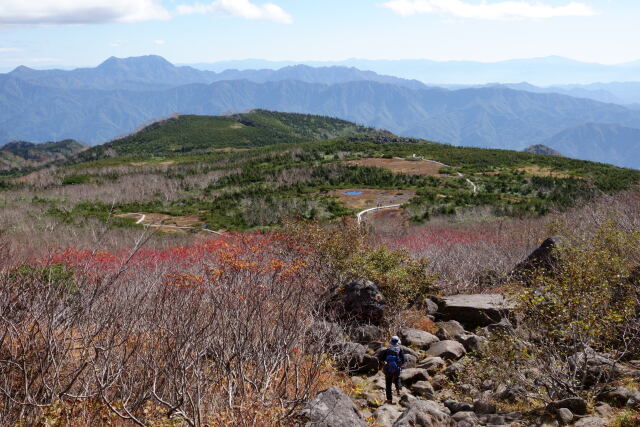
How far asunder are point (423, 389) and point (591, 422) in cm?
347

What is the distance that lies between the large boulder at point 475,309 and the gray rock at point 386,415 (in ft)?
16.6

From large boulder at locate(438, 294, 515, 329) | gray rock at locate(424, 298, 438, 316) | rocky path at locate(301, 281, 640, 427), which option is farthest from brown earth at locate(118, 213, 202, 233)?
rocky path at locate(301, 281, 640, 427)

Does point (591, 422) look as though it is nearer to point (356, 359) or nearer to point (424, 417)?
point (424, 417)

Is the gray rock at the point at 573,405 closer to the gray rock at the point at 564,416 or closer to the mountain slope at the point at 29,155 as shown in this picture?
the gray rock at the point at 564,416

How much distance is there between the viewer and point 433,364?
10.7 metres

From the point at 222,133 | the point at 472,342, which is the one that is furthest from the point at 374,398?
the point at 222,133

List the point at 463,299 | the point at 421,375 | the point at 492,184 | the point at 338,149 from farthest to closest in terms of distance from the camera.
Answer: the point at 338,149 → the point at 492,184 → the point at 463,299 → the point at 421,375

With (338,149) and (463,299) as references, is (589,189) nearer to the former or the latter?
(463,299)

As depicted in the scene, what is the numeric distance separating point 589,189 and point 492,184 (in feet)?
39.6

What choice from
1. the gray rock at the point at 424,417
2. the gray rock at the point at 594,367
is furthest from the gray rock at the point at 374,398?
the gray rock at the point at 594,367

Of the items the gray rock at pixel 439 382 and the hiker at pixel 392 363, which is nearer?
the hiker at pixel 392 363

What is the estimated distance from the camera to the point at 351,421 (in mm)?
6617

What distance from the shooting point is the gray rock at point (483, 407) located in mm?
8289

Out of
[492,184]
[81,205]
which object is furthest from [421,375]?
[81,205]
